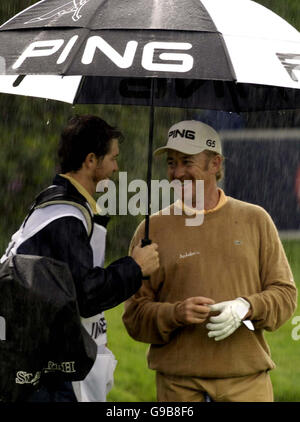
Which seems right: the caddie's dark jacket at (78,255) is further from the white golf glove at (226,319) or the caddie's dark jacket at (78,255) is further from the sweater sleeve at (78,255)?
the white golf glove at (226,319)

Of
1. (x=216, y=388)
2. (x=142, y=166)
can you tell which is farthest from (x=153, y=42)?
(x=142, y=166)

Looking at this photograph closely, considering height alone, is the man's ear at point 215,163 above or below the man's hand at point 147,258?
above

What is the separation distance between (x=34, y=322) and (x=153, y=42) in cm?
122

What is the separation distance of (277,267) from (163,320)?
23.2 inches

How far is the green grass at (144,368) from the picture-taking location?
8.50 m

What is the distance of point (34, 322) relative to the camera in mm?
4609

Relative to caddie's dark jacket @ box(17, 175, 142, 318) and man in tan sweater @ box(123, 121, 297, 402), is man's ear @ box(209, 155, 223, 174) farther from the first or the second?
caddie's dark jacket @ box(17, 175, 142, 318)

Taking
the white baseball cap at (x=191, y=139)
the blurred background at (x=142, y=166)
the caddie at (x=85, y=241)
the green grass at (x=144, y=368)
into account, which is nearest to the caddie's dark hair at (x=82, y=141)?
the caddie at (x=85, y=241)

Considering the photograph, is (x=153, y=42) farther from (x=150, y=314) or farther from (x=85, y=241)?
(x=150, y=314)

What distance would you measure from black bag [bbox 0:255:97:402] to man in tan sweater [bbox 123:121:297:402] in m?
0.65

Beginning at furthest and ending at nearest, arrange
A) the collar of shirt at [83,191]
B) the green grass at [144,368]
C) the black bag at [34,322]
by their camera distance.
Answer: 1. the green grass at [144,368]
2. the collar of shirt at [83,191]
3. the black bag at [34,322]

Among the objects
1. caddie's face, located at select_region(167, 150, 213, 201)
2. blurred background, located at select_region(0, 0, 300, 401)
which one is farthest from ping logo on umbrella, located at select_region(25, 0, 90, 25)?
blurred background, located at select_region(0, 0, 300, 401)

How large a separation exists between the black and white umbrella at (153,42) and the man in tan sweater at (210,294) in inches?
19.4

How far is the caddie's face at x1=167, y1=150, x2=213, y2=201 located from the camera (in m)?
5.38
